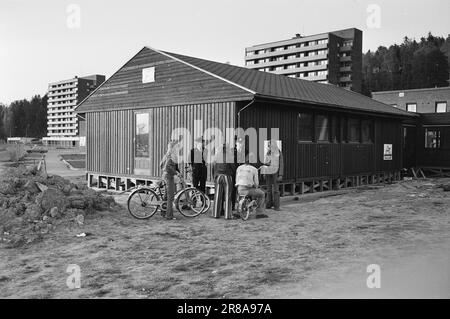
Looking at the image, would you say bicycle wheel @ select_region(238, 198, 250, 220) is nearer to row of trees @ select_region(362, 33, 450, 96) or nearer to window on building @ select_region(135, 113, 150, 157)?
window on building @ select_region(135, 113, 150, 157)

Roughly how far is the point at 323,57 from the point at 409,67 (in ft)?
57.3

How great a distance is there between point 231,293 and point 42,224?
209 inches

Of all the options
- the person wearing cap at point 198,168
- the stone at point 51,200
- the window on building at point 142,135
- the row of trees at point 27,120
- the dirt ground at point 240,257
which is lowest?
the dirt ground at point 240,257

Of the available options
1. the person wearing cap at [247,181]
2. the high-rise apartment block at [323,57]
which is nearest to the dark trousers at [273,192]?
the person wearing cap at [247,181]

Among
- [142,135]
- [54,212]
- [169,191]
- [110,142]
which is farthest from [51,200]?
[110,142]

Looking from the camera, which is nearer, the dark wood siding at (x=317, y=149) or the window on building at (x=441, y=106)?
the dark wood siding at (x=317, y=149)

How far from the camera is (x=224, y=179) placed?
1072 cm

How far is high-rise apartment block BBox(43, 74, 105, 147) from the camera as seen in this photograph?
12962cm

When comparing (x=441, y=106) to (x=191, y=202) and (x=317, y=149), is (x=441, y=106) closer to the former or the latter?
(x=317, y=149)

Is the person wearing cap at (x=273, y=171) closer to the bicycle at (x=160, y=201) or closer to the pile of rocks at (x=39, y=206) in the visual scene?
the bicycle at (x=160, y=201)

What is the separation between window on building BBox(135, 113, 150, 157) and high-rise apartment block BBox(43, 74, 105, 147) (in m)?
113

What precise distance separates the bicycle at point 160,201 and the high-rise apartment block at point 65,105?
11941 centimetres

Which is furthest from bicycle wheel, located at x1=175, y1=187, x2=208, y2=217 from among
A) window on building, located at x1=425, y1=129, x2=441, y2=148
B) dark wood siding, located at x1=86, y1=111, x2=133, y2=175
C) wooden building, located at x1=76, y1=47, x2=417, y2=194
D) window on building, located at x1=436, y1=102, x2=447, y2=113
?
window on building, located at x1=436, y1=102, x2=447, y2=113

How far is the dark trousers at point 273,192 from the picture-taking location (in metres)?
12.2
